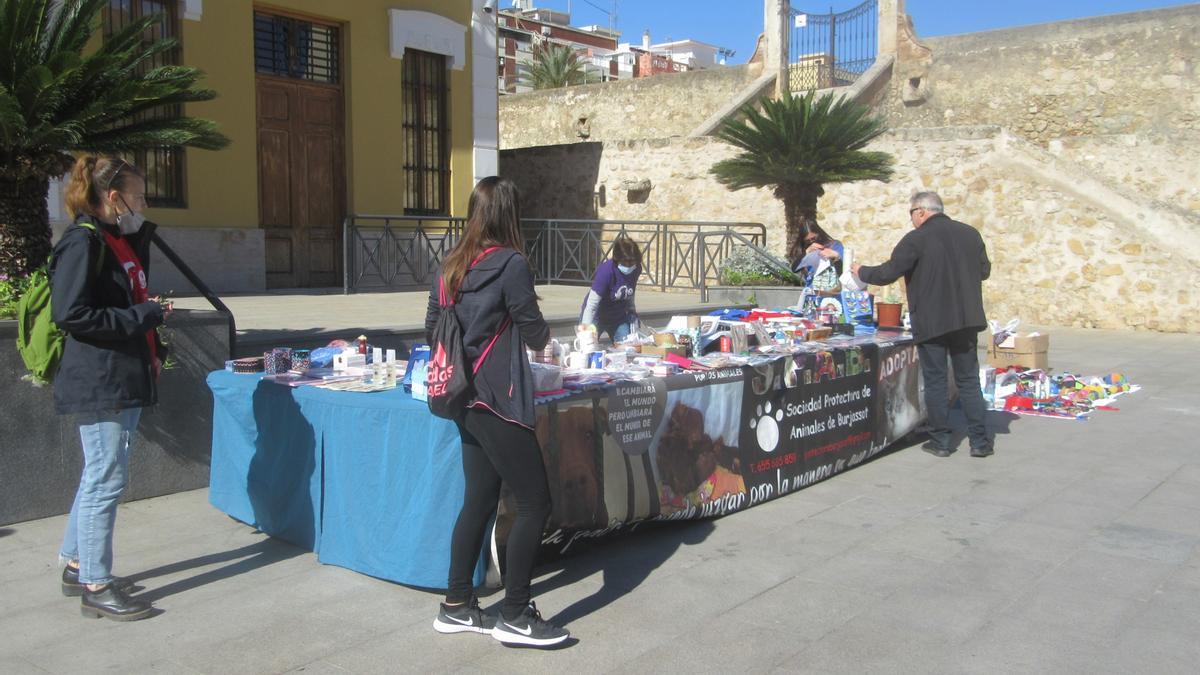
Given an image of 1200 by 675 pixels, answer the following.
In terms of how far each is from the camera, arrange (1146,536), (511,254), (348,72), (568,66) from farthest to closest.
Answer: (568,66)
(348,72)
(1146,536)
(511,254)

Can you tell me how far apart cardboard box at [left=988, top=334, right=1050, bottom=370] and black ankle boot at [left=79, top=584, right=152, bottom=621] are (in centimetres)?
818

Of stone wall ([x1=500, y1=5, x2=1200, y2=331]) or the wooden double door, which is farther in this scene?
stone wall ([x1=500, y1=5, x2=1200, y2=331])

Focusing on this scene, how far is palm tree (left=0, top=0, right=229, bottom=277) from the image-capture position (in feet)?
16.7

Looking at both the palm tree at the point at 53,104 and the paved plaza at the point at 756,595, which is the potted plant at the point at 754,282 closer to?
the paved plaza at the point at 756,595

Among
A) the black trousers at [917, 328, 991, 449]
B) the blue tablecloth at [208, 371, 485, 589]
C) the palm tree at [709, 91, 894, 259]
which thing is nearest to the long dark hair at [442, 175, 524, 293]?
the blue tablecloth at [208, 371, 485, 589]

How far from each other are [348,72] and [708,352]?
8.93 meters

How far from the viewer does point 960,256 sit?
6641mm

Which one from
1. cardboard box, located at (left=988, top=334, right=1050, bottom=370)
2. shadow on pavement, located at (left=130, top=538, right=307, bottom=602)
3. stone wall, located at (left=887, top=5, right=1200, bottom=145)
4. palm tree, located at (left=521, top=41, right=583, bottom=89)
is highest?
palm tree, located at (left=521, top=41, right=583, bottom=89)

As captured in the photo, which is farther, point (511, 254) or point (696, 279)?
point (696, 279)

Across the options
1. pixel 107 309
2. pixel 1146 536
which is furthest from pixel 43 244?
pixel 1146 536

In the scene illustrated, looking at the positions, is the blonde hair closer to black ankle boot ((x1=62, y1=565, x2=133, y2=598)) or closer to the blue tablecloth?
the blue tablecloth

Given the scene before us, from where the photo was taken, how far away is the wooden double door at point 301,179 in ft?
41.9

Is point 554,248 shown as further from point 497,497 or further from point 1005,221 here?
point 497,497

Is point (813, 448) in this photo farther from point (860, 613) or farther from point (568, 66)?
point (568, 66)
